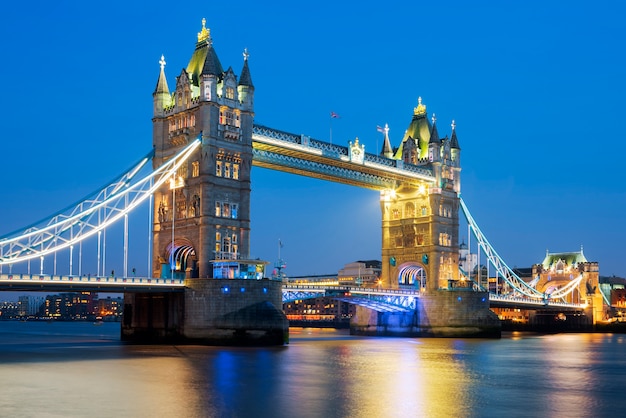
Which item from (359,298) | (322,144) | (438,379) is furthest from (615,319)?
(438,379)

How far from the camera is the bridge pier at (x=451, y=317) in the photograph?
84250 mm

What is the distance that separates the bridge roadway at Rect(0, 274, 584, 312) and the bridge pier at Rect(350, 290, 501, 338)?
1505 mm

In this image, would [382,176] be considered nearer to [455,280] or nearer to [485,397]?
[455,280]

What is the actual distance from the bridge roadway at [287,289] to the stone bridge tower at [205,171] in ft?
14.8

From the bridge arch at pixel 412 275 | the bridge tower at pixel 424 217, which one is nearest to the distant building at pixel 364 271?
the bridge arch at pixel 412 275

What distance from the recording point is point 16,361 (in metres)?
48.2

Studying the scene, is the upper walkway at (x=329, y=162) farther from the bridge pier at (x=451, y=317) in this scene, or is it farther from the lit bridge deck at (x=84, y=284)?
the lit bridge deck at (x=84, y=284)

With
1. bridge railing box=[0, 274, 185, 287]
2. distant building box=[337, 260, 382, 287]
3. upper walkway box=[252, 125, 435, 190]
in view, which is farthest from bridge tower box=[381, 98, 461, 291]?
distant building box=[337, 260, 382, 287]

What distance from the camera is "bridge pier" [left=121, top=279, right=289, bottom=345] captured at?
59375 mm

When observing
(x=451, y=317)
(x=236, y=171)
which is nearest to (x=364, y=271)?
(x=451, y=317)

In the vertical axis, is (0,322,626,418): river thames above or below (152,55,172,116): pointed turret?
below

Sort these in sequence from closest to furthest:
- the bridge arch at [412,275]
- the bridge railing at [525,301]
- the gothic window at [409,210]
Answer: the gothic window at [409,210] < the bridge arch at [412,275] < the bridge railing at [525,301]

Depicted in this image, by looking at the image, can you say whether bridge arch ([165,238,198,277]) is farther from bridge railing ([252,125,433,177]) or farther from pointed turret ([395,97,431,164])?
pointed turret ([395,97,431,164])

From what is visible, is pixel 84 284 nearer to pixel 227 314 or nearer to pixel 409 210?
pixel 227 314
